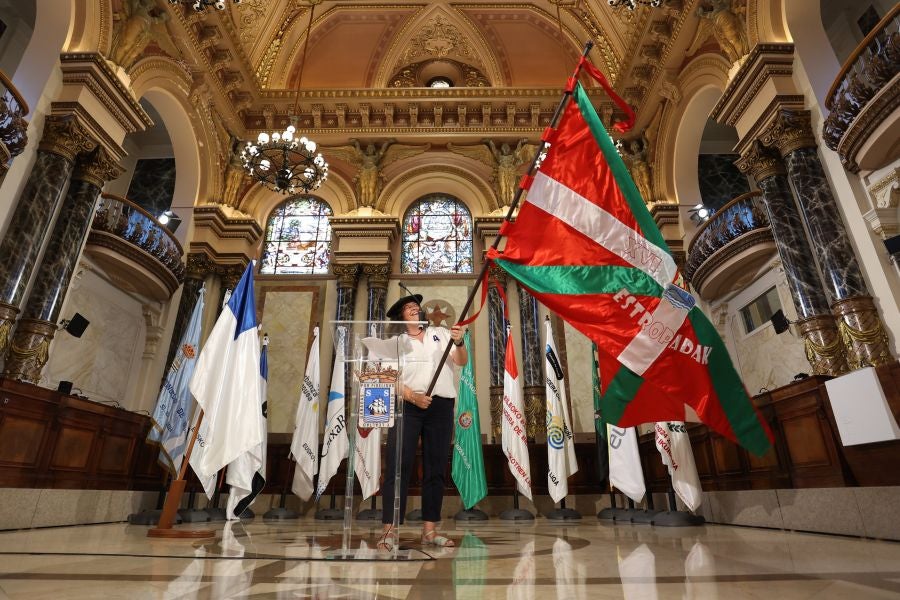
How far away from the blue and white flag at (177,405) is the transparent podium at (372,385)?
345 centimetres

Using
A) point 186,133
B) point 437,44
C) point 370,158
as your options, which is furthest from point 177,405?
point 437,44

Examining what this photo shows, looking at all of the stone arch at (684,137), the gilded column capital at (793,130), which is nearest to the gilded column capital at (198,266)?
the stone arch at (684,137)

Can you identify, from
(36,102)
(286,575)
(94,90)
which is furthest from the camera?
(94,90)

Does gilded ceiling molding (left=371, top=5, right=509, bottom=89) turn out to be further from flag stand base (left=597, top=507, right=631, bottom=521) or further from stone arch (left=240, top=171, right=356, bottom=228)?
flag stand base (left=597, top=507, right=631, bottom=521)

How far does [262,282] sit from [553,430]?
6434 millimetres

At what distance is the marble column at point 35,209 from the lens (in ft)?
17.6

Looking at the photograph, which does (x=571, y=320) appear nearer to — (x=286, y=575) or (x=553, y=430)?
(x=286, y=575)

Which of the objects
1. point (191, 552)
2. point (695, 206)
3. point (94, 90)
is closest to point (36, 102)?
point (94, 90)

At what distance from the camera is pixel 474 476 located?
666 cm

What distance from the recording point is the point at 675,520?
4992 mm

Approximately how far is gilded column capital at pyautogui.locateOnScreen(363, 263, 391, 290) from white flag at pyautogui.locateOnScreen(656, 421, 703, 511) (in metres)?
5.94

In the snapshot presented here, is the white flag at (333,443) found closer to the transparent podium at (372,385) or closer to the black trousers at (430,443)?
the black trousers at (430,443)

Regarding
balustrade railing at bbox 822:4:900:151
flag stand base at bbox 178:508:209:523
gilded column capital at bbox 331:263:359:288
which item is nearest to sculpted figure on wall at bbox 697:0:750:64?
balustrade railing at bbox 822:4:900:151

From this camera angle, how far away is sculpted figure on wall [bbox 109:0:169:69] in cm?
706
